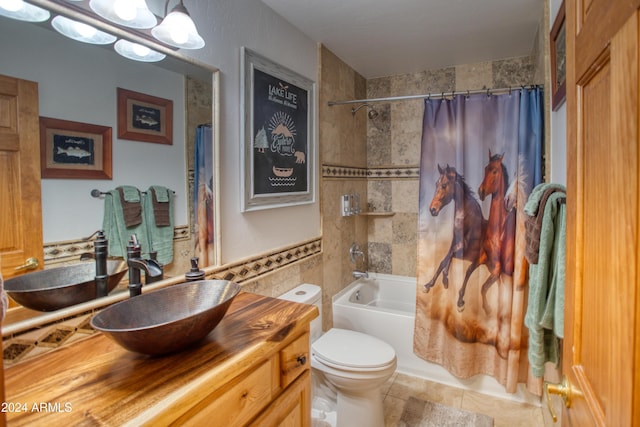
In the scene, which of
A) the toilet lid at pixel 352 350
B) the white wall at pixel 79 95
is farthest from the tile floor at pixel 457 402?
the white wall at pixel 79 95

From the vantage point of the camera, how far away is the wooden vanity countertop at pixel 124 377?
29.1 inches

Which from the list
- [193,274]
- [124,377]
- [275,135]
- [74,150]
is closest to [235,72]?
[275,135]

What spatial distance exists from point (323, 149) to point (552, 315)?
1776mm

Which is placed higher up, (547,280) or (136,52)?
(136,52)

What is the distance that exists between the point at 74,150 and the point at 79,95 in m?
0.18

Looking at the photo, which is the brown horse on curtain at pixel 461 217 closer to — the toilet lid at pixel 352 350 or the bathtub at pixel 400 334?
the bathtub at pixel 400 334

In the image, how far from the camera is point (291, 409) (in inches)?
47.1

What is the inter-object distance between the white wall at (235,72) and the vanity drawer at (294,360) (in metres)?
0.68

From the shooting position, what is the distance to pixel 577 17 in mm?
757

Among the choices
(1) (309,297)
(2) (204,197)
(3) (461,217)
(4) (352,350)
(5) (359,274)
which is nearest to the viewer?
(2) (204,197)

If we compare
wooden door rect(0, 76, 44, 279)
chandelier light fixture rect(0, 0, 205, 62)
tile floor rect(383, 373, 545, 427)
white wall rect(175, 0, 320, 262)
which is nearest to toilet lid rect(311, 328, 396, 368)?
tile floor rect(383, 373, 545, 427)

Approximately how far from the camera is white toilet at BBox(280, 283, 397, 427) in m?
1.85

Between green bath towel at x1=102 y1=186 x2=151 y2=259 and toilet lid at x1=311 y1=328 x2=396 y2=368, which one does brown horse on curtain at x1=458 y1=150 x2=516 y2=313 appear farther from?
green bath towel at x1=102 y1=186 x2=151 y2=259

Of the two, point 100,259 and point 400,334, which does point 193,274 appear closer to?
point 100,259
